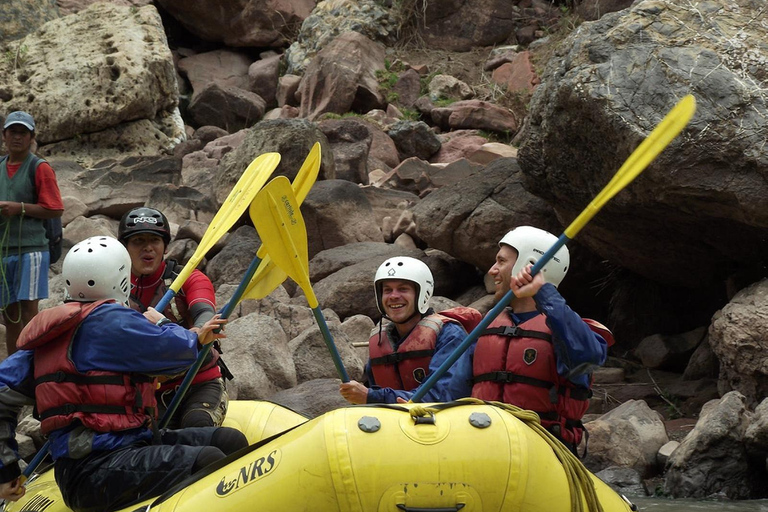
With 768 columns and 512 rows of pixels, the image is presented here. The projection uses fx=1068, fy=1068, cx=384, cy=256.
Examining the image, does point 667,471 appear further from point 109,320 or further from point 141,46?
point 141,46

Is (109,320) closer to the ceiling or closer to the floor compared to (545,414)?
closer to the ceiling

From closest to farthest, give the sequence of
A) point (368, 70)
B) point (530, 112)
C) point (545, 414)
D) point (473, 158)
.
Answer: point (545, 414), point (530, 112), point (473, 158), point (368, 70)

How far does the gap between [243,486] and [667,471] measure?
3.55m

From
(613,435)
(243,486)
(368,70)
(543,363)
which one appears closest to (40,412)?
(243,486)

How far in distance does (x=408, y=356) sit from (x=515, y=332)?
643 mm

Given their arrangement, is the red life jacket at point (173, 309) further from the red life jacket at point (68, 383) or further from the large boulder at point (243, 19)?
the large boulder at point (243, 19)

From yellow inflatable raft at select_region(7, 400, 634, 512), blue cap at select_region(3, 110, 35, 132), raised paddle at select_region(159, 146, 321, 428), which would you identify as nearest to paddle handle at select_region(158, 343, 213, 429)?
raised paddle at select_region(159, 146, 321, 428)

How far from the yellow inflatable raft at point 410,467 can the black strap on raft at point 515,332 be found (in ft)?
2.26

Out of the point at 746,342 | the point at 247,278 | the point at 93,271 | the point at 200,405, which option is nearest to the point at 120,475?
the point at 93,271

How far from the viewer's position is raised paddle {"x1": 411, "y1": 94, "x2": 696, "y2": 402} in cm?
401

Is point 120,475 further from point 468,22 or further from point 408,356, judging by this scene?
point 468,22

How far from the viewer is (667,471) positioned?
6285 mm

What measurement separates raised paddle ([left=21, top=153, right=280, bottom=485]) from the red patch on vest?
160cm

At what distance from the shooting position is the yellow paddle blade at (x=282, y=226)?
15.2 ft
